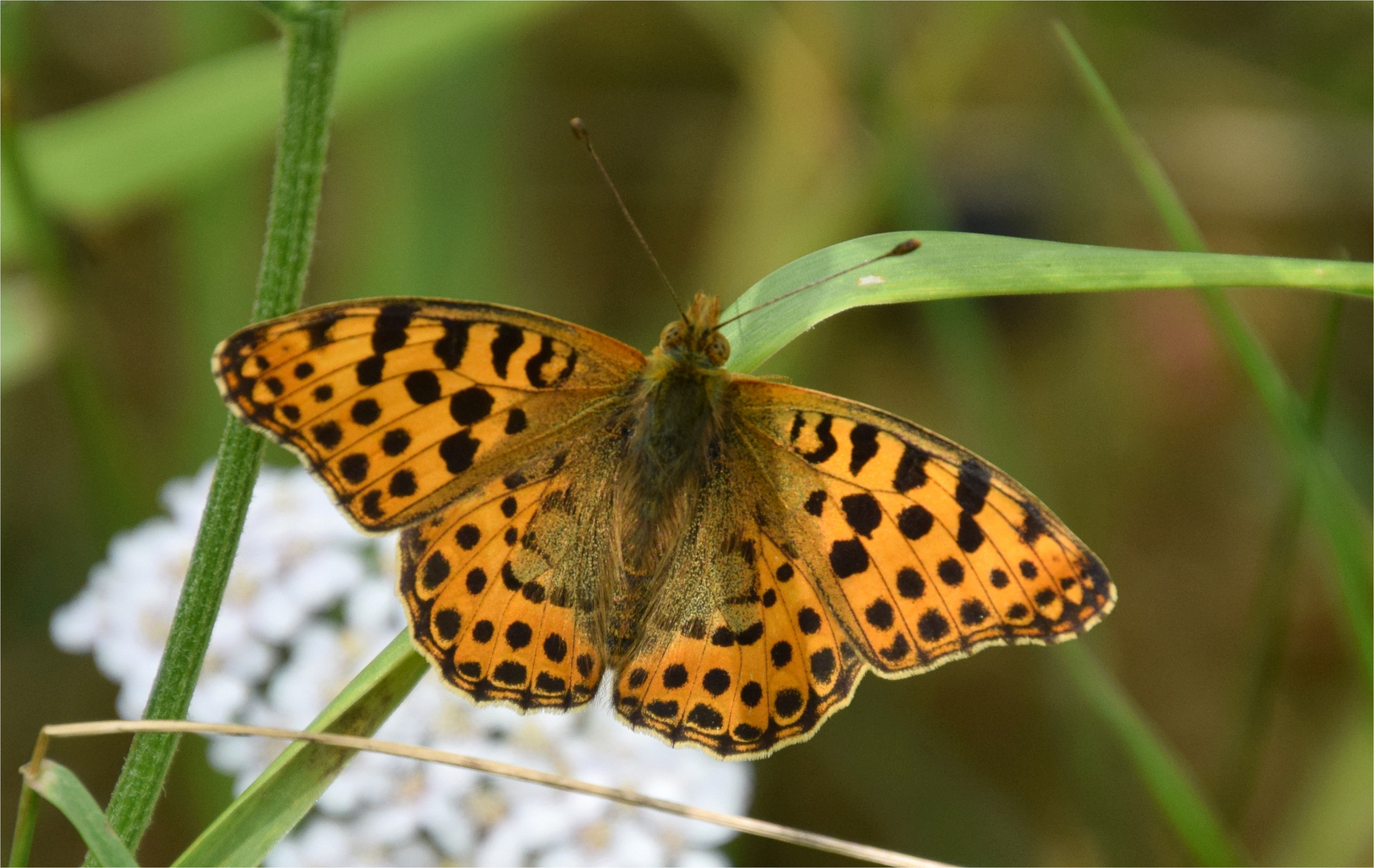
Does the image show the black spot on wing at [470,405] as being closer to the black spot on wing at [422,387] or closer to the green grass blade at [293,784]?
the black spot on wing at [422,387]

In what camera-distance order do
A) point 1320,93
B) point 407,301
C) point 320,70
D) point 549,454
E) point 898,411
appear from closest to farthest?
point 320,70
point 407,301
point 549,454
point 1320,93
point 898,411

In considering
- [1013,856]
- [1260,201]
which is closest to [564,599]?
[1013,856]

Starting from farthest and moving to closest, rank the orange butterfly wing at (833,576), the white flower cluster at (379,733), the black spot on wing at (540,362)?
the white flower cluster at (379,733), the black spot on wing at (540,362), the orange butterfly wing at (833,576)

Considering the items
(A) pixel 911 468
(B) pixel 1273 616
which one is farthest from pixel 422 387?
(B) pixel 1273 616

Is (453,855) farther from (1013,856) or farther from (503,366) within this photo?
(1013,856)

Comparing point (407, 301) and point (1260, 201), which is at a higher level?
point (1260, 201)

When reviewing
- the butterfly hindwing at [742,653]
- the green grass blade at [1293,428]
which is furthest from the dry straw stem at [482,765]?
the green grass blade at [1293,428]
